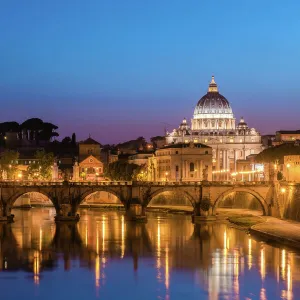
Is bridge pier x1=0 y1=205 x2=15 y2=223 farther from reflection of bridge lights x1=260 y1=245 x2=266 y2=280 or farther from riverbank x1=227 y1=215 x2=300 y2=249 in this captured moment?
reflection of bridge lights x1=260 y1=245 x2=266 y2=280

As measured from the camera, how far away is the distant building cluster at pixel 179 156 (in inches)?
5340

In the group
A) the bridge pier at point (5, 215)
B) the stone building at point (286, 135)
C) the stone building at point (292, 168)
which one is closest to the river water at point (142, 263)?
the bridge pier at point (5, 215)

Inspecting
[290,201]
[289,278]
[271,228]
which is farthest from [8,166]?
[289,278]

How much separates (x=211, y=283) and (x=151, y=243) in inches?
735

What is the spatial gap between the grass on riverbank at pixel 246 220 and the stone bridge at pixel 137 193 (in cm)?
215

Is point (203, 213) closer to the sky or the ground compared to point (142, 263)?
closer to the sky

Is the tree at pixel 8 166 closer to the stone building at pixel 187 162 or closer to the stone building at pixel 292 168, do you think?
the stone building at pixel 187 162

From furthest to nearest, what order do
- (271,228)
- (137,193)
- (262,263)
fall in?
(137,193) → (271,228) → (262,263)

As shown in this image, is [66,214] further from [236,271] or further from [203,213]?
[236,271]

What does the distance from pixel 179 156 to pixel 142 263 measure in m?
89.2

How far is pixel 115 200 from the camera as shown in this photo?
122 m

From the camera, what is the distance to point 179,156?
151 meters

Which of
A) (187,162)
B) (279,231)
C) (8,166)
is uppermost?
(187,162)

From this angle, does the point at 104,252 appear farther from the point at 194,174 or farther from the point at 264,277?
the point at 194,174
